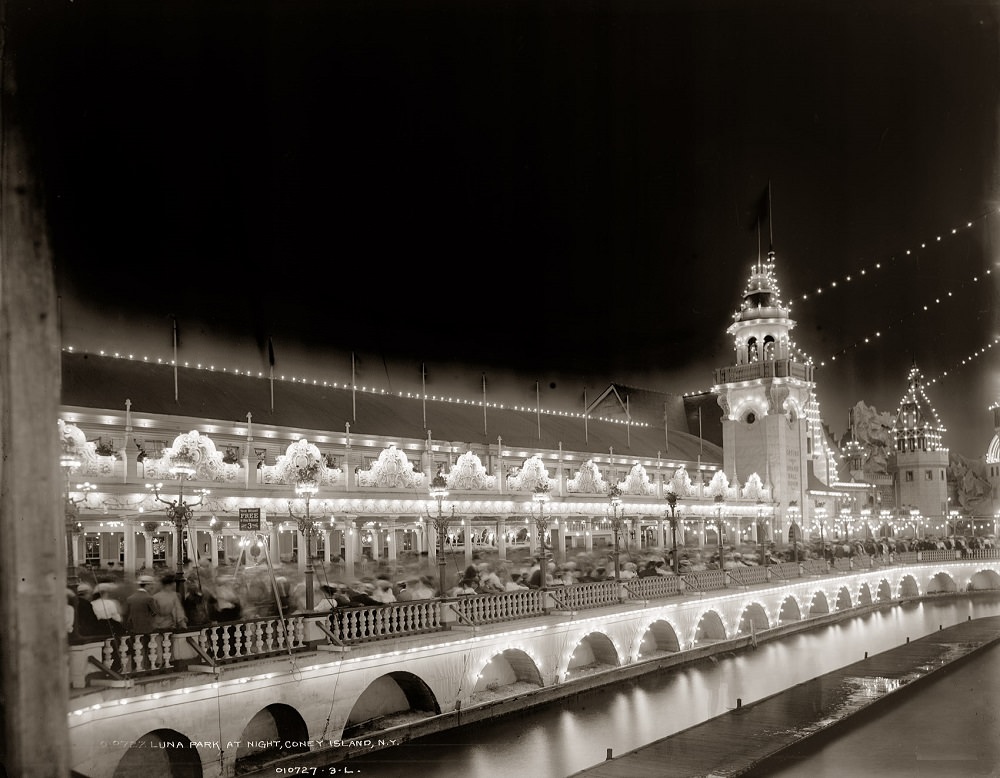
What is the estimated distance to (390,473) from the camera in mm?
27594

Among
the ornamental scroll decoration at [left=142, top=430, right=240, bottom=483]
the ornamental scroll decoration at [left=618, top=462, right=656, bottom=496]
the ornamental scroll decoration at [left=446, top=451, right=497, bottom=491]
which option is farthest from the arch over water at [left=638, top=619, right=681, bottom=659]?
the ornamental scroll decoration at [left=142, top=430, right=240, bottom=483]

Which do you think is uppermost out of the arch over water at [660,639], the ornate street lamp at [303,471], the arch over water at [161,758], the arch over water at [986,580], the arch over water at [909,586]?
the ornate street lamp at [303,471]

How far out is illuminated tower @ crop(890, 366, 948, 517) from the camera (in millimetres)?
79000

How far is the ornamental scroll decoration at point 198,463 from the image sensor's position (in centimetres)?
2133

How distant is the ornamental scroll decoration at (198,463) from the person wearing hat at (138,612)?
7.74 m

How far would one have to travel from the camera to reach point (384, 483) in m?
27.6

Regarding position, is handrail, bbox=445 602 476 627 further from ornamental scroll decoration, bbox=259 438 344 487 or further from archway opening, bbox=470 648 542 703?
ornamental scroll decoration, bbox=259 438 344 487

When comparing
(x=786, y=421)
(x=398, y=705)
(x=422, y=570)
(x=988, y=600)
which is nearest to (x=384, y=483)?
(x=422, y=570)

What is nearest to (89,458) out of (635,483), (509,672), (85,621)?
(85,621)

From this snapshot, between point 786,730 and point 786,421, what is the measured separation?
38744 millimetres

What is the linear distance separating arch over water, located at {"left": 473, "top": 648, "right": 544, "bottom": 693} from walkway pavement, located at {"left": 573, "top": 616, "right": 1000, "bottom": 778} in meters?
4.73

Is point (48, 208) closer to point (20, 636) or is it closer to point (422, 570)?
point (20, 636)

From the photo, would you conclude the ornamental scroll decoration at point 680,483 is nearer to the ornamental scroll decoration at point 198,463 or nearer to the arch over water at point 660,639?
the arch over water at point 660,639

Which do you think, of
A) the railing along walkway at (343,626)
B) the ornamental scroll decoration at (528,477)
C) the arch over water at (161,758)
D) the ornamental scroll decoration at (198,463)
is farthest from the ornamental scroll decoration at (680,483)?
the arch over water at (161,758)
